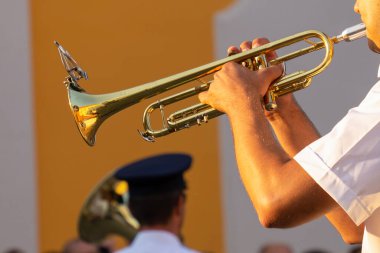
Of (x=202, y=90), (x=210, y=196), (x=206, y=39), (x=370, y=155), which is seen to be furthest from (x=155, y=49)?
(x=370, y=155)

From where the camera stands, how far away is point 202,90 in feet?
13.7

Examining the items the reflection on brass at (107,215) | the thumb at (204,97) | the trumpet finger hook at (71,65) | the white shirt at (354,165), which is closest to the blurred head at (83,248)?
the reflection on brass at (107,215)

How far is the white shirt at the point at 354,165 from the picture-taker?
335 centimetres

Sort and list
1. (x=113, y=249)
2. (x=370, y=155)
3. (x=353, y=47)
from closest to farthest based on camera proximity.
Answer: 1. (x=370, y=155)
2. (x=113, y=249)
3. (x=353, y=47)

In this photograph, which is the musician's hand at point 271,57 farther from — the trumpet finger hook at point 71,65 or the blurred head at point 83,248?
the blurred head at point 83,248

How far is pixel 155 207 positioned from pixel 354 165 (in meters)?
2.43

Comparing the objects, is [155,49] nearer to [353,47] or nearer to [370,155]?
[353,47]

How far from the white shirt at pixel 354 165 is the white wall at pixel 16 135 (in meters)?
6.37

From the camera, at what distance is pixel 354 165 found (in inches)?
132

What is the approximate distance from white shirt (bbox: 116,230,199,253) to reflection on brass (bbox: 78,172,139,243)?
69.5 inches

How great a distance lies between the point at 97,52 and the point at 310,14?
1.56 meters

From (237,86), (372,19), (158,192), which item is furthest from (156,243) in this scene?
(372,19)

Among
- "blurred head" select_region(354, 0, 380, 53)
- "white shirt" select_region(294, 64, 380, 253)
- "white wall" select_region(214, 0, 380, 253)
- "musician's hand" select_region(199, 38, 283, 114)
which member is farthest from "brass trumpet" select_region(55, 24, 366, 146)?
"white wall" select_region(214, 0, 380, 253)

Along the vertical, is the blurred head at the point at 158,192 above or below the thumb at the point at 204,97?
below
